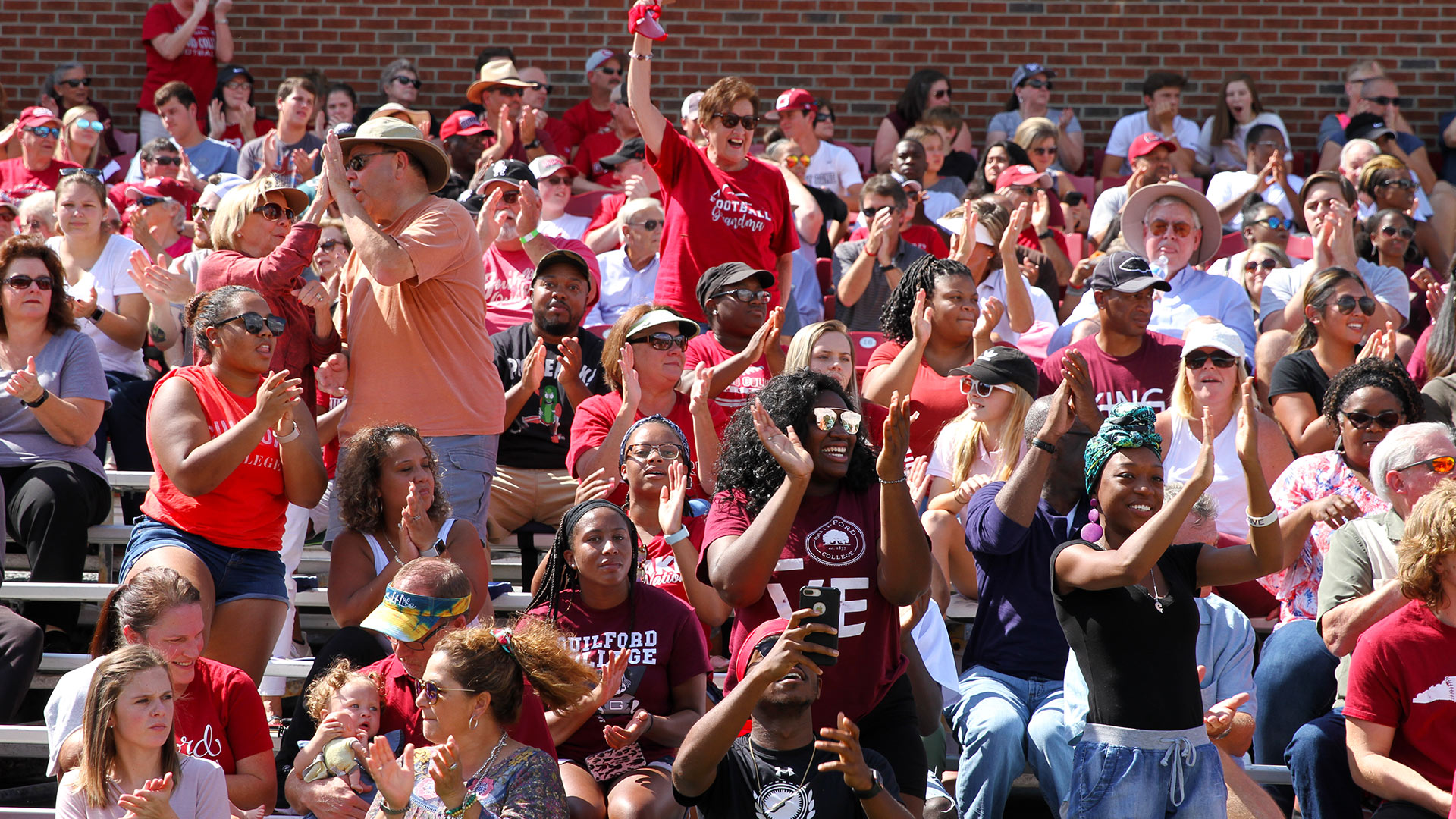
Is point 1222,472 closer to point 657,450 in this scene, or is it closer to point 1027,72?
point 657,450

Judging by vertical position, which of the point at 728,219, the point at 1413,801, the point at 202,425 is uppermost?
the point at 728,219

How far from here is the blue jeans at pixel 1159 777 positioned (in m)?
3.44

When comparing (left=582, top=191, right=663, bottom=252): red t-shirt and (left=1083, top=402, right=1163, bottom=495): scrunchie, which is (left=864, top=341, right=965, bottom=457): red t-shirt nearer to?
(left=1083, top=402, right=1163, bottom=495): scrunchie

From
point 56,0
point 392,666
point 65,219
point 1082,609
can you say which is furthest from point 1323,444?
point 56,0

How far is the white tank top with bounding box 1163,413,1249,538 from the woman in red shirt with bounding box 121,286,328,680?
9.78 ft

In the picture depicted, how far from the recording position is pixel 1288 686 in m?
4.38

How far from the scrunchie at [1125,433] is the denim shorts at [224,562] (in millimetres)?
2432

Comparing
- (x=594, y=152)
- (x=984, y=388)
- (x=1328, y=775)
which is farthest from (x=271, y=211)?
(x=594, y=152)

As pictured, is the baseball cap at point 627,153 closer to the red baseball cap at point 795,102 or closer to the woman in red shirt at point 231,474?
the red baseball cap at point 795,102

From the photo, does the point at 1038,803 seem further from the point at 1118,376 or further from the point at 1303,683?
the point at 1118,376

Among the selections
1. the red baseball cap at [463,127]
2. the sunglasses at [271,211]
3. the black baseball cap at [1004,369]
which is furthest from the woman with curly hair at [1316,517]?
the red baseball cap at [463,127]

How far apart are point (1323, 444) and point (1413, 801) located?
219 cm

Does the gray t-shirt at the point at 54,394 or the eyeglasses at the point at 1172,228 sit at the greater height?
the eyeglasses at the point at 1172,228

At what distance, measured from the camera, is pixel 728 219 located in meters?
6.37
